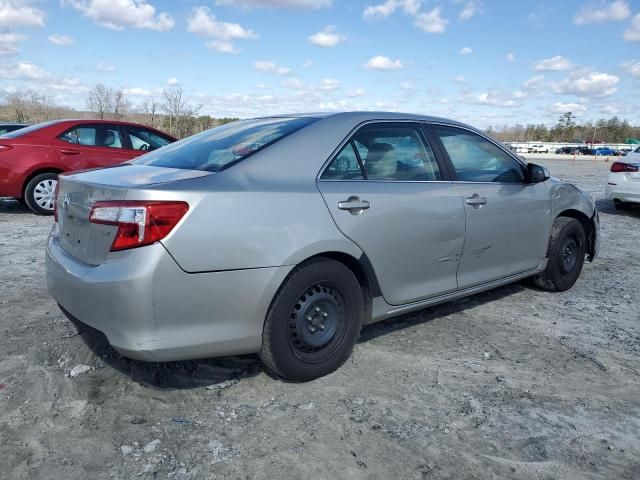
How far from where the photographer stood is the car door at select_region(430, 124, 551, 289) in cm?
395

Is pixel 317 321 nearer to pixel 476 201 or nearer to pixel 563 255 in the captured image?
pixel 476 201

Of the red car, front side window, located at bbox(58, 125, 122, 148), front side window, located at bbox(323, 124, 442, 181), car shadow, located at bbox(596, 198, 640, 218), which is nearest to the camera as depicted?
front side window, located at bbox(323, 124, 442, 181)

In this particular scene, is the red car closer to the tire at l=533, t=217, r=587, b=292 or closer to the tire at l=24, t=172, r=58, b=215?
the tire at l=24, t=172, r=58, b=215

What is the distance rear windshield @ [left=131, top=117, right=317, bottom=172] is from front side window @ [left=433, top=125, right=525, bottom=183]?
119 cm

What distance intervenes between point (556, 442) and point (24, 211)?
8.90 meters

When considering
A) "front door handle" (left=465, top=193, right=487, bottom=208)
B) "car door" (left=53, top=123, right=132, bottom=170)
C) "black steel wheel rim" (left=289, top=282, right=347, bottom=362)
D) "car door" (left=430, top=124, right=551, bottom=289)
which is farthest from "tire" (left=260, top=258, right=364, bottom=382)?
"car door" (left=53, top=123, right=132, bottom=170)

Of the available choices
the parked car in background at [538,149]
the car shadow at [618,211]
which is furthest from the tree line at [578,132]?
the car shadow at [618,211]

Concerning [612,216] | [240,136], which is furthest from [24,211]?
[612,216]

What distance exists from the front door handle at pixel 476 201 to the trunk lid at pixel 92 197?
1.97 meters

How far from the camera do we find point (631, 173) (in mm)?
9820

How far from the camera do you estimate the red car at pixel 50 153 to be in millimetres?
8016

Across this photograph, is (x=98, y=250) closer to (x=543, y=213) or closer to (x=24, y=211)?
(x=543, y=213)

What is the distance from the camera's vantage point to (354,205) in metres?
3.15

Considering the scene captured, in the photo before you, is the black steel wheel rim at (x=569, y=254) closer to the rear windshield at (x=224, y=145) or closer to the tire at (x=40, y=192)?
the rear windshield at (x=224, y=145)
